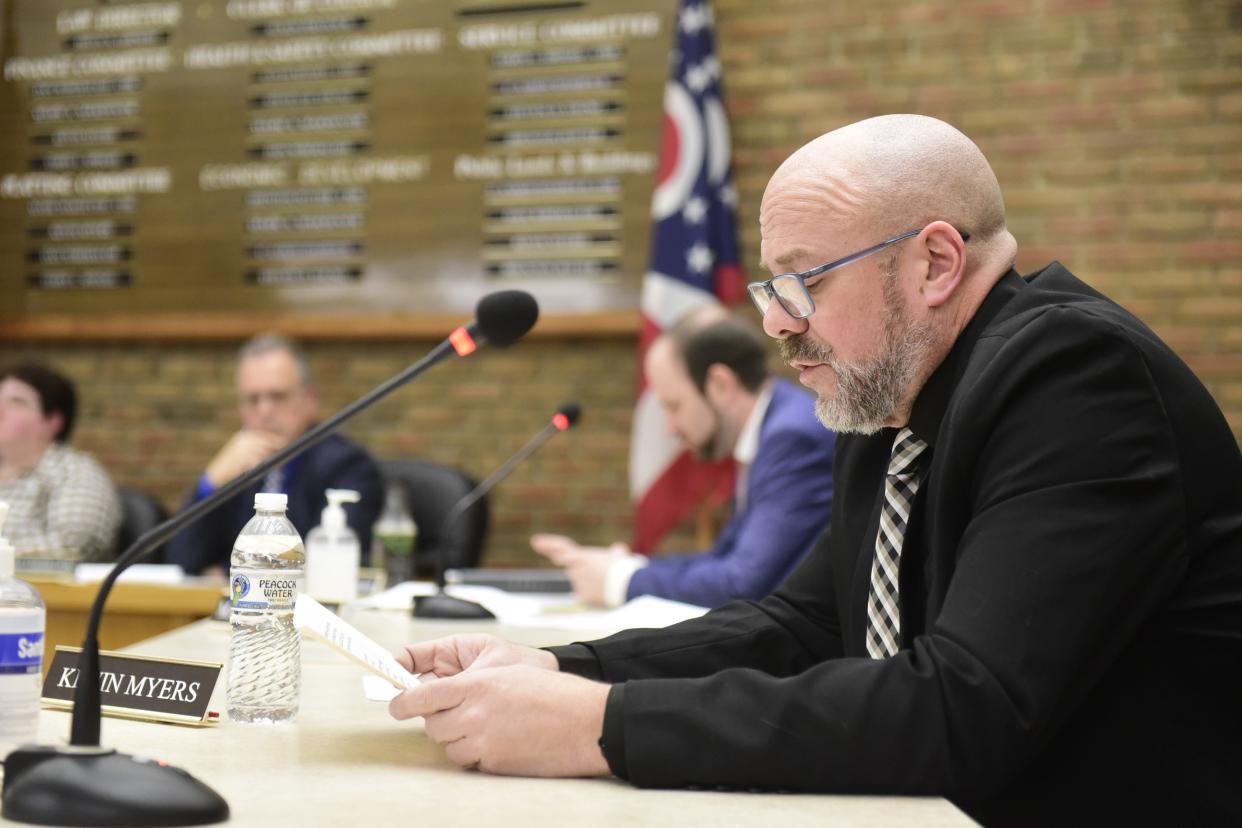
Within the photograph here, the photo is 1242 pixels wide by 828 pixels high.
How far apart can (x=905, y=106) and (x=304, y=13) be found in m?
2.24

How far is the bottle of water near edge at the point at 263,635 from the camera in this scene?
1242mm

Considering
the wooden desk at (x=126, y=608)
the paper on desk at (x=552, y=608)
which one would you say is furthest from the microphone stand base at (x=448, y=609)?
the wooden desk at (x=126, y=608)

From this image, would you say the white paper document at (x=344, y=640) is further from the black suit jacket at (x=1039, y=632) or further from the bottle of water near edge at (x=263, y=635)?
the black suit jacket at (x=1039, y=632)

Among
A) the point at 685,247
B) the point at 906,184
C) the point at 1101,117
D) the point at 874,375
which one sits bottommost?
the point at 874,375

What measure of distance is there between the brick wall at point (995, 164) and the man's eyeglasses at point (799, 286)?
9.21ft

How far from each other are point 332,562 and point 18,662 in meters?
1.43

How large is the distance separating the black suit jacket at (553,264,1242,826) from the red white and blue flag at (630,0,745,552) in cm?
258

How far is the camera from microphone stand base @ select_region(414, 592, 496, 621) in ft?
7.34

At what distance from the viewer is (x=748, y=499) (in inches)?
112

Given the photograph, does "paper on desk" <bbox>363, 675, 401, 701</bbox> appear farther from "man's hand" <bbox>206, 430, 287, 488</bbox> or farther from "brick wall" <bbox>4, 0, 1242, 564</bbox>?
"brick wall" <bbox>4, 0, 1242, 564</bbox>

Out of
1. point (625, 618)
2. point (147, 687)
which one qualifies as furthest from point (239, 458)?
point (147, 687)

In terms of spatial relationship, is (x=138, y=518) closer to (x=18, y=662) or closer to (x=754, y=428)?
(x=754, y=428)

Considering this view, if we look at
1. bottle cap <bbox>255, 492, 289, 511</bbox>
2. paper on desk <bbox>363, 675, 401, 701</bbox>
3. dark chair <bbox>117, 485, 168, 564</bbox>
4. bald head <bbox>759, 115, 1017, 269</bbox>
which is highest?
bald head <bbox>759, 115, 1017, 269</bbox>

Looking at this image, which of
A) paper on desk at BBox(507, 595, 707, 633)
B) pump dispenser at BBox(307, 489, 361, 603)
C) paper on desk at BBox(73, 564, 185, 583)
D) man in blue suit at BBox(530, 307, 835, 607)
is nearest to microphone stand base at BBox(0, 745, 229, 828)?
paper on desk at BBox(507, 595, 707, 633)
